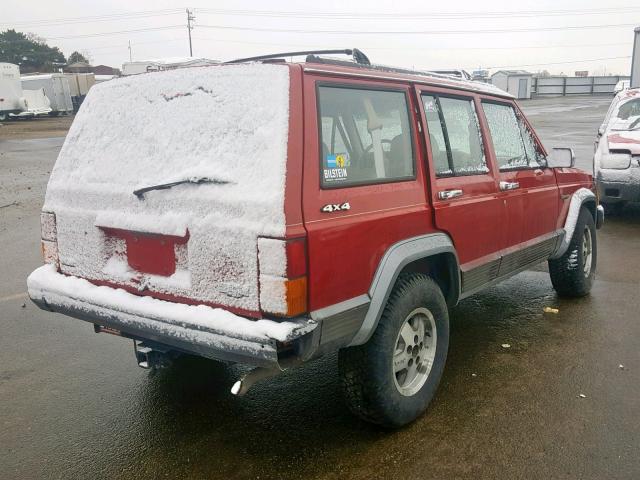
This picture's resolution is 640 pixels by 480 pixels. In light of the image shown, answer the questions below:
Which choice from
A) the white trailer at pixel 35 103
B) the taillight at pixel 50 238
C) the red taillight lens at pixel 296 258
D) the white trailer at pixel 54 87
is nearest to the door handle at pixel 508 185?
the red taillight lens at pixel 296 258

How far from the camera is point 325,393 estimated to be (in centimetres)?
364

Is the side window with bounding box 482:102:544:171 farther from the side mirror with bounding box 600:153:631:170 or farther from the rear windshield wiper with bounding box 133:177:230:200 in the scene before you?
the side mirror with bounding box 600:153:631:170

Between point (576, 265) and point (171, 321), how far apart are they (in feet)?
12.5

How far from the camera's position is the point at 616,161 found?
802cm

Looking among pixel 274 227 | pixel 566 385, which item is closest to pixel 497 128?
pixel 566 385

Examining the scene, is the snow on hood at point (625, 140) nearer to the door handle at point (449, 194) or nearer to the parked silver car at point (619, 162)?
the parked silver car at point (619, 162)

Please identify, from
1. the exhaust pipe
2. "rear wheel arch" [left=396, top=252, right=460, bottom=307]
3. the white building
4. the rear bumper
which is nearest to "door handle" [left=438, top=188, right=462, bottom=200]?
"rear wheel arch" [left=396, top=252, right=460, bottom=307]

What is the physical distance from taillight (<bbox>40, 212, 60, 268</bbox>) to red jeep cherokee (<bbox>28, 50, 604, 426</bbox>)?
0.4 inches

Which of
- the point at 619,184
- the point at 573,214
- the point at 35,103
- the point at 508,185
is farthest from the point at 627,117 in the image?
the point at 35,103

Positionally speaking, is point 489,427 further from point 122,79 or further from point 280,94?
point 122,79

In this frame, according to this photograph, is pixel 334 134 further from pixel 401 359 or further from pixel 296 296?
pixel 401 359

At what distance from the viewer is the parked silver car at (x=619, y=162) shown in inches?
311

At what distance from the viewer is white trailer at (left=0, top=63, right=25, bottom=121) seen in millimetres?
32406

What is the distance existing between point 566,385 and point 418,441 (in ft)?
3.94
